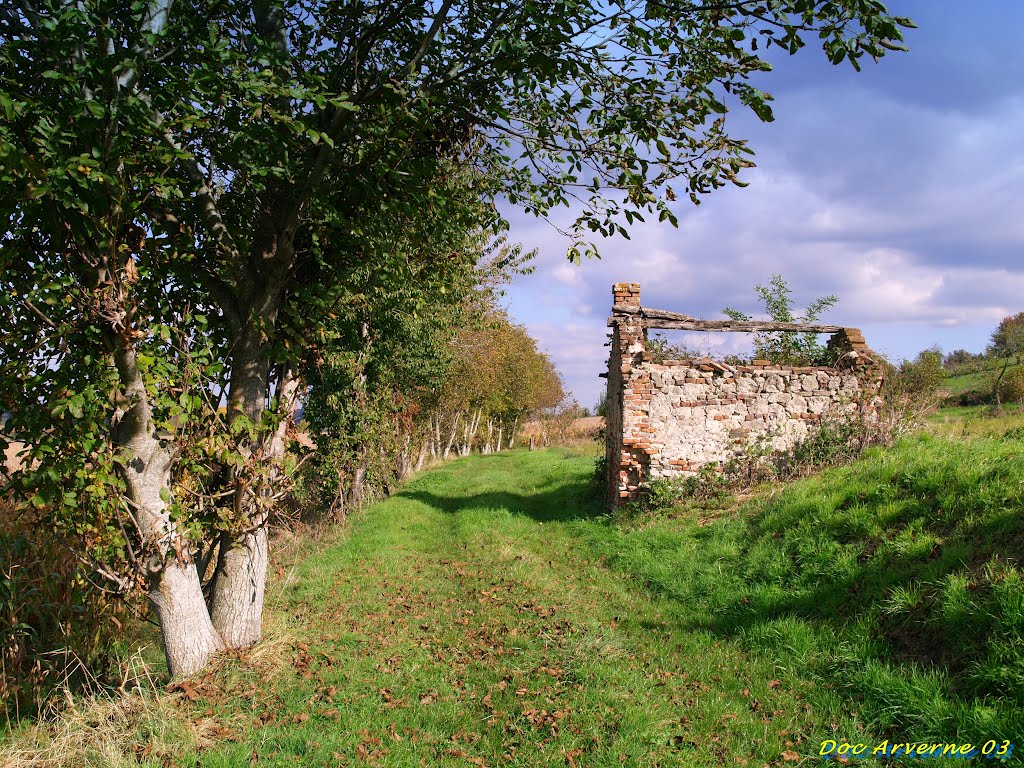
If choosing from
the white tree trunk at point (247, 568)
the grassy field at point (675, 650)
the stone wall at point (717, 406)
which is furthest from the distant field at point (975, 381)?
the white tree trunk at point (247, 568)

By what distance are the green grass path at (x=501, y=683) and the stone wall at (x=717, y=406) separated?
3064mm

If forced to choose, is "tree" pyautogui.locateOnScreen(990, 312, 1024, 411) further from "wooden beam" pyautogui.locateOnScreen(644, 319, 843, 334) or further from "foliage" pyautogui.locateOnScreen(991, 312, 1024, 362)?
"wooden beam" pyautogui.locateOnScreen(644, 319, 843, 334)

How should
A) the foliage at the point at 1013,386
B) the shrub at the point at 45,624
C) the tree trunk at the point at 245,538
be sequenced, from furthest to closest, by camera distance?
1. the foliage at the point at 1013,386
2. the tree trunk at the point at 245,538
3. the shrub at the point at 45,624

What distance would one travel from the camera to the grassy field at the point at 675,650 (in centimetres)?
449

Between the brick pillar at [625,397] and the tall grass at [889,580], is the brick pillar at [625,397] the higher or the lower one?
the higher one

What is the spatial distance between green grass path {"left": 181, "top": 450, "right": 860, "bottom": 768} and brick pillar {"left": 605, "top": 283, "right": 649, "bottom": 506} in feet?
8.86

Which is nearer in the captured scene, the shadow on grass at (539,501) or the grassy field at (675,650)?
the grassy field at (675,650)

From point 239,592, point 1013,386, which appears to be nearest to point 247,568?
point 239,592

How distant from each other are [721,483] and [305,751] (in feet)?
29.5

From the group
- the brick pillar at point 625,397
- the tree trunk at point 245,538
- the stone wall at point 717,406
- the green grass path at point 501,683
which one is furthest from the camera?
the brick pillar at point 625,397

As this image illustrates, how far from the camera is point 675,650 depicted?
614 cm

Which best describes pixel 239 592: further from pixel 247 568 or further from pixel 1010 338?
pixel 1010 338

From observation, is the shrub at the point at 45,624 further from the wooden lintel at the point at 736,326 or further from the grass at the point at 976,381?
the grass at the point at 976,381

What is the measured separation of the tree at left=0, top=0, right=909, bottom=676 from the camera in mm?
4441
